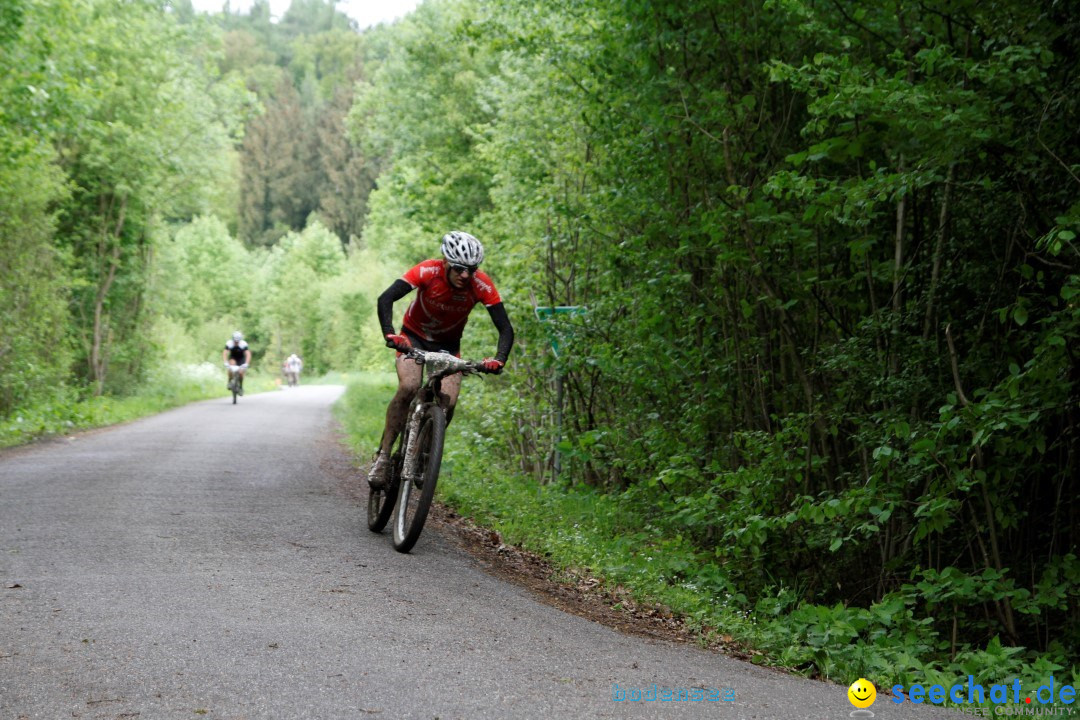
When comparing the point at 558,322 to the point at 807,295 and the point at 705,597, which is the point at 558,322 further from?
the point at 705,597

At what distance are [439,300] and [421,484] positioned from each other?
57.2 inches

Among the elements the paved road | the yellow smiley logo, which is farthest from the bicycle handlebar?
the yellow smiley logo

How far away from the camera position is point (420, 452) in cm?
764

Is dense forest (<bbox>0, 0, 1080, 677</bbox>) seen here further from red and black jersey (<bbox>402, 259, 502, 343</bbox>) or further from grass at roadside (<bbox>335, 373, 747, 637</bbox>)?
red and black jersey (<bbox>402, 259, 502, 343</bbox>)

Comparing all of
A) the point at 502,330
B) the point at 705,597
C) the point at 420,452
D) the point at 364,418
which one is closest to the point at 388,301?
the point at 502,330

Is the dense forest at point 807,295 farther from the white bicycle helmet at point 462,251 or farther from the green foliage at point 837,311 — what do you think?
the white bicycle helmet at point 462,251

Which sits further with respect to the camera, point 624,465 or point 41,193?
point 41,193

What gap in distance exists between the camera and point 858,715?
14.1 feet

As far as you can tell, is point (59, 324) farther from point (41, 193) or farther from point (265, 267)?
point (265, 267)

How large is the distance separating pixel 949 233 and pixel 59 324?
19.3 metres

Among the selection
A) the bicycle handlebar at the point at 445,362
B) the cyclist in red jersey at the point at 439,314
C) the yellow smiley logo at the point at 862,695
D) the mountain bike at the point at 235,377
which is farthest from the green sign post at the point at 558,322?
the mountain bike at the point at 235,377

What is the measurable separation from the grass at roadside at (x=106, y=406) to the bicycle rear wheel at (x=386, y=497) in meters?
8.80

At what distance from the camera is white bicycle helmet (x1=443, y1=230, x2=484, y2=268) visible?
750cm

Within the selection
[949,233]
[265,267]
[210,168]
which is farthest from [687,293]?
[265,267]
